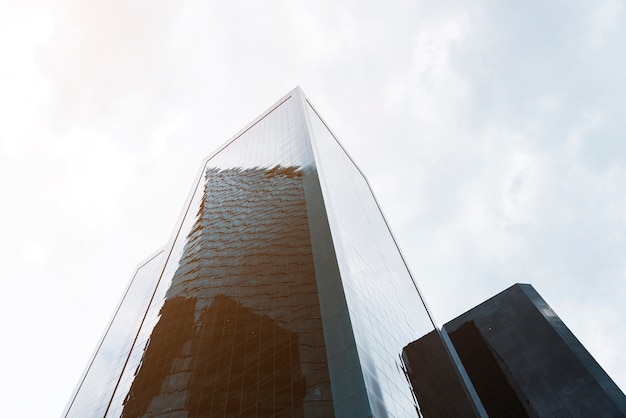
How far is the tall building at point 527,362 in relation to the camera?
64375 millimetres

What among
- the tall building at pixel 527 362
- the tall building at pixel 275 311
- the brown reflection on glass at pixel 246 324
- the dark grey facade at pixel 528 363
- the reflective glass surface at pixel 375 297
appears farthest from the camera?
the dark grey facade at pixel 528 363

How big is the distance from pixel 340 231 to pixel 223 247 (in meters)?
16.4

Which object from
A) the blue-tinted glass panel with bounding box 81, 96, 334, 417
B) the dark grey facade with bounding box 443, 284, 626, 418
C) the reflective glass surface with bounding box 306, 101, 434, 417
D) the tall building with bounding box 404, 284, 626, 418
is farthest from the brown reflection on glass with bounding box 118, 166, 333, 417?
the dark grey facade with bounding box 443, 284, 626, 418

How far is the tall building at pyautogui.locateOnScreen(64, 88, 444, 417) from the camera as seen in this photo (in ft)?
92.5

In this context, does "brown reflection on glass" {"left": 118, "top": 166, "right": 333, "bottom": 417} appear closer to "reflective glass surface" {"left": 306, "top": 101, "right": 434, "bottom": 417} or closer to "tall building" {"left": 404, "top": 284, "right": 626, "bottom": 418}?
"reflective glass surface" {"left": 306, "top": 101, "right": 434, "bottom": 417}

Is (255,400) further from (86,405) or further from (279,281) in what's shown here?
(86,405)

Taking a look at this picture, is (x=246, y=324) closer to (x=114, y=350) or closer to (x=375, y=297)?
(x=375, y=297)

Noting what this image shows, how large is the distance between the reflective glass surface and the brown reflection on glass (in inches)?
107

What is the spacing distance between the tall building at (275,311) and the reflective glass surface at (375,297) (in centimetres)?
19

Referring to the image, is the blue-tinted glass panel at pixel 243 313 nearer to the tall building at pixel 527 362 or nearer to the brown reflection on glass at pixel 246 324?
the brown reflection on glass at pixel 246 324

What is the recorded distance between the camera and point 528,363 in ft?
240

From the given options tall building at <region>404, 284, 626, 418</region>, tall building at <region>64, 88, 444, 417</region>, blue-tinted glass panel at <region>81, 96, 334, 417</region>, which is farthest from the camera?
tall building at <region>404, 284, 626, 418</region>

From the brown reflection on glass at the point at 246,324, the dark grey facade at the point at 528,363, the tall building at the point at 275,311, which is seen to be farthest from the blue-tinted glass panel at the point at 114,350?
the dark grey facade at the point at 528,363

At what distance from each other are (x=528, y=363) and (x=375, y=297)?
A: 4884cm
